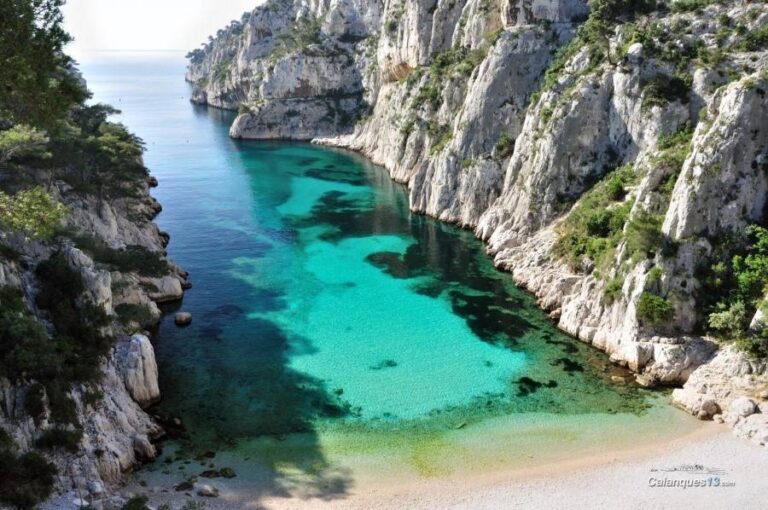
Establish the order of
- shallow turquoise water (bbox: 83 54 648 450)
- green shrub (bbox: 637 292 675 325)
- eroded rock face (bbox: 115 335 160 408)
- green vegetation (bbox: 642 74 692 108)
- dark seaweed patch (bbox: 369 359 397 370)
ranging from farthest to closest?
green vegetation (bbox: 642 74 692 108)
dark seaweed patch (bbox: 369 359 397 370)
green shrub (bbox: 637 292 675 325)
shallow turquoise water (bbox: 83 54 648 450)
eroded rock face (bbox: 115 335 160 408)

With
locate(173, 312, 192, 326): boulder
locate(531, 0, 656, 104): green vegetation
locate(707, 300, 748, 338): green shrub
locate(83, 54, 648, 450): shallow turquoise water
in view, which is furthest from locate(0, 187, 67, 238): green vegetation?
locate(531, 0, 656, 104): green vegetation

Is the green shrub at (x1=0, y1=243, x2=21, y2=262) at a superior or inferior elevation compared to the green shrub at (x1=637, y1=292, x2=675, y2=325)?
superior

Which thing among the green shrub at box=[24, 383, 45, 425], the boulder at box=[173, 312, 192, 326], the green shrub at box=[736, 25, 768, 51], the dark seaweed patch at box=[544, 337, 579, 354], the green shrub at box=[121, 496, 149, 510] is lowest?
the green shrub at box=[121, 496, 149, 510]

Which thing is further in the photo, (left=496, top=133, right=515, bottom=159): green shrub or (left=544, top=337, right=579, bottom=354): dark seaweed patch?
(left=496, top=133, right=515, bottom=159): green shrub

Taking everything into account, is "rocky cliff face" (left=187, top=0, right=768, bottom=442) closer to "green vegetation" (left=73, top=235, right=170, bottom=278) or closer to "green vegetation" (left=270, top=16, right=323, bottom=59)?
"green vegetation" (left=73, top=235, right=170, bottom=278)

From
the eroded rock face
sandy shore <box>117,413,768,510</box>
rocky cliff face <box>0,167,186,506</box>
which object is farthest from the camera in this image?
the eroded rock face

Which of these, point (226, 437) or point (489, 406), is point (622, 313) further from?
point (226, 437)

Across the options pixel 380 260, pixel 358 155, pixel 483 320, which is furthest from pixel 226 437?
pixel 358 155
